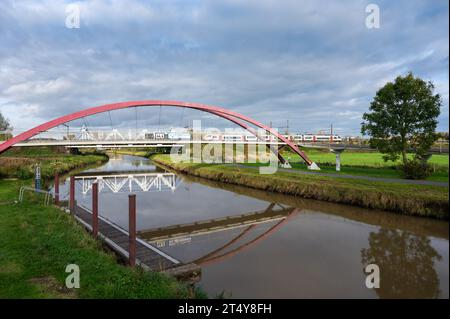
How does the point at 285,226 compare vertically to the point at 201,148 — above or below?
below

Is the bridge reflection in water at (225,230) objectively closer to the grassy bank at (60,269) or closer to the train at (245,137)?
the grassy bank at (60,269)

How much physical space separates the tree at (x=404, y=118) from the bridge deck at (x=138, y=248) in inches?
582

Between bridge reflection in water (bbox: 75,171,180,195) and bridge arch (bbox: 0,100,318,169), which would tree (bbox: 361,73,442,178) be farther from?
bridge reflection in water (bbox: 75,171,180,195)

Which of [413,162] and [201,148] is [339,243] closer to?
[413,162]

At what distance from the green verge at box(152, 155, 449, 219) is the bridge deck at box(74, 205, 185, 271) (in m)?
7.22

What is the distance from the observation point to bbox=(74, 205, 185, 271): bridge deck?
7648 millimetres

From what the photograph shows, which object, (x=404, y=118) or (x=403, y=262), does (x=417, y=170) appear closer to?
(x=404, y=118)

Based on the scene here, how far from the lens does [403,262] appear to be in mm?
8570

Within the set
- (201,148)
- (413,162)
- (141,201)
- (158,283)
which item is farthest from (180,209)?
(201,148)
